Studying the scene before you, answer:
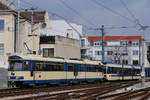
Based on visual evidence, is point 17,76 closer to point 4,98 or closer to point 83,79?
point 4,98

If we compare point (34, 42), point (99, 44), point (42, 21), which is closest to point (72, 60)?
point (34, 42)

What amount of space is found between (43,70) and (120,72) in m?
21.3

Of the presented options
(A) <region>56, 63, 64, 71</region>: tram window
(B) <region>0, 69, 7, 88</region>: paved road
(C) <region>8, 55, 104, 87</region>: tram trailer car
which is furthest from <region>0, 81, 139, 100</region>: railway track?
(B) <region>0, 69, 7, 88</region>: paved road

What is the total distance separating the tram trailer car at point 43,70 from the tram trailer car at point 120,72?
707 centimetres

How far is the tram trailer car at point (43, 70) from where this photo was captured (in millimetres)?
26109

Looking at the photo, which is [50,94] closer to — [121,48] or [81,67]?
[81,67]

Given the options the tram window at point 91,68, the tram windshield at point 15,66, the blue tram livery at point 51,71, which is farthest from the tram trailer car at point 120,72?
the tram windshield at point 15,66

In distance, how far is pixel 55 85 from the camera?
32.4 m

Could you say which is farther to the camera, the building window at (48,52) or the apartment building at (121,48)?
the apartment building at (121,48)

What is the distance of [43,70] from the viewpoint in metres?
28.1

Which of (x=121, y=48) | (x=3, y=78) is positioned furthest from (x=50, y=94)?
(x=121, y=48)

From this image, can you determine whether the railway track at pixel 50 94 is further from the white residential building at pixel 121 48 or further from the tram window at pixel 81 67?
the white residential building at pixel 121 48

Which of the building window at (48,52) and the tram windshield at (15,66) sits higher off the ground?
the building window at (48,52)

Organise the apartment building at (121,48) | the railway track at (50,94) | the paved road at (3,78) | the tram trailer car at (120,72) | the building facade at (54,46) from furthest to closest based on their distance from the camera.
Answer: the apartment building at (121,48), the building facade at (54,46), the tram trailer car at (120,72), the paved road at (3,78), the railway track at (50,94)
